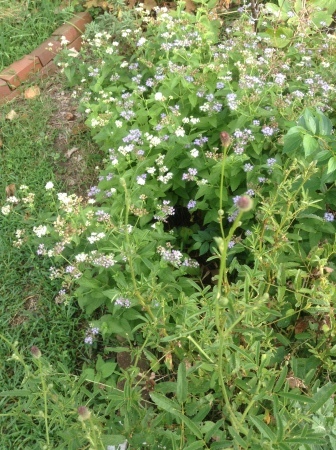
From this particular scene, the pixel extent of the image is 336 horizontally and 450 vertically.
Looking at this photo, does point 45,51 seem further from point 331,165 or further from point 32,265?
point 331,165

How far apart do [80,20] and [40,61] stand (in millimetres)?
490

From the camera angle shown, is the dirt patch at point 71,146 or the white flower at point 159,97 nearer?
the white flower at point 159,97

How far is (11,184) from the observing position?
134 inches

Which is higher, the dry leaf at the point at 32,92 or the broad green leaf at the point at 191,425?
the broad green leaf at the point at 191,425

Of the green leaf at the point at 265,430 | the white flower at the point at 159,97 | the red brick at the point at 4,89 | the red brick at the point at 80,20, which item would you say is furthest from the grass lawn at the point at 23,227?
the green leaf at the point at 265,430

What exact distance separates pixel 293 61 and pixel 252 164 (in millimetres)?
958

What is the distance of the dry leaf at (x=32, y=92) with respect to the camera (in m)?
3.89

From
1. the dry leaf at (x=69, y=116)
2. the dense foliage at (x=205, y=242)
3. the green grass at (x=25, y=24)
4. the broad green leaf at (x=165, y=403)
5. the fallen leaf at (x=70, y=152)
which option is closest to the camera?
the broad green leaf at (x=165, y=403)

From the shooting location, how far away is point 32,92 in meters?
3.90

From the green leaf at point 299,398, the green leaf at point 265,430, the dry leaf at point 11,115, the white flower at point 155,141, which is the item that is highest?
the white flower at point 155,141

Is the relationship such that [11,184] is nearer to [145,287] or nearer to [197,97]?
[197,97]

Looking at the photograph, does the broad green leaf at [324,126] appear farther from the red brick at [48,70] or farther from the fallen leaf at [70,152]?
the red brick at [48,70]

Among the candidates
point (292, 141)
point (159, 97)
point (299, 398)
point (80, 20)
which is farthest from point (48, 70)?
point (299, 398)

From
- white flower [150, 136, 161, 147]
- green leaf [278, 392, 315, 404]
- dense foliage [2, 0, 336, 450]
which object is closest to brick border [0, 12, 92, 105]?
dense foliage [2, 0, 336, 450]
